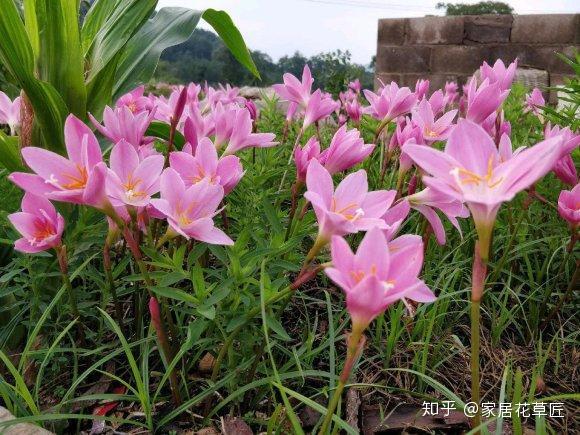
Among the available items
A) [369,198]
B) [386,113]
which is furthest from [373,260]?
Result: [386,113]

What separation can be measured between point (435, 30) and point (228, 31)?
7.04 metres

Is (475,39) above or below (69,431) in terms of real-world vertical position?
above

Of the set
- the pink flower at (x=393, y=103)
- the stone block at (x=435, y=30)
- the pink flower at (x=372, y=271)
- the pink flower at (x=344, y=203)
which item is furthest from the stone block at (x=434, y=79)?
the pink flower at (x=372, y=271)

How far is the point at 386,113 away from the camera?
170 cm

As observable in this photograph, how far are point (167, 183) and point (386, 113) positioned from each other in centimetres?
98

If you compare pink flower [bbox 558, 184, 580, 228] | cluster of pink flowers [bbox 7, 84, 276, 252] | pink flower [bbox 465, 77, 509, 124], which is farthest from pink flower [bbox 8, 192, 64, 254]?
pink flower [bbox 558, 184, 580, 228]

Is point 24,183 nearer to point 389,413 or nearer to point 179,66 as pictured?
point 389,413

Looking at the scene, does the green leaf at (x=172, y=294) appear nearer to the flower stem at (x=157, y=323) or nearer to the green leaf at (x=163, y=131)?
the flower stem at (x=157, y=323)

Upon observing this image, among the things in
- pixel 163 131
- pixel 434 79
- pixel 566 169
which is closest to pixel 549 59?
pixel 434 79

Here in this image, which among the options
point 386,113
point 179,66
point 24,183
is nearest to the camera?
point 24,183

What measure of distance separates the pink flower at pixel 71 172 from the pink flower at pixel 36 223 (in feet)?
0.49

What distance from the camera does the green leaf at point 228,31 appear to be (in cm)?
165

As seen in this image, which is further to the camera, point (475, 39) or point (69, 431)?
point (475, 39)

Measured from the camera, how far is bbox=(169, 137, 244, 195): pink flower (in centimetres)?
103
